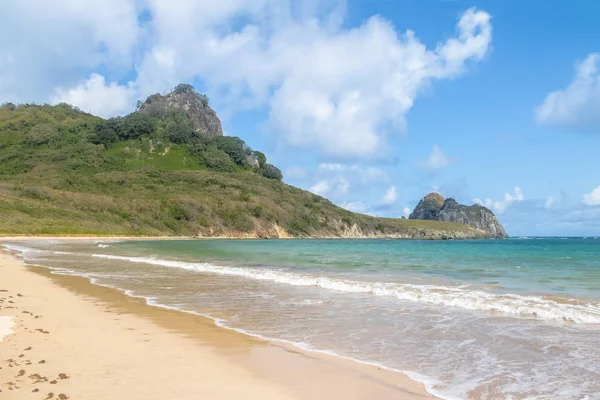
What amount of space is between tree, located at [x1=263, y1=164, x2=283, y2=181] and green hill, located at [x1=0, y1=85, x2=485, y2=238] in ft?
1.38

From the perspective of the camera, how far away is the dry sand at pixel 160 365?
5.82m

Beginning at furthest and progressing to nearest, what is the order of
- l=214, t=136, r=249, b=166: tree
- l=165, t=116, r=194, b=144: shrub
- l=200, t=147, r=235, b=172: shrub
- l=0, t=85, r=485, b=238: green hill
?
1. l=214, t=136, r=249, b=166: tree
2. l=165, t=116, r=194, b=144: shrub
3. l=200, t=147, r=235, b=172: shrub
4. l=0, t=85, r=485, b=238: green hill

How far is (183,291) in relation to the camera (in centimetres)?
1664

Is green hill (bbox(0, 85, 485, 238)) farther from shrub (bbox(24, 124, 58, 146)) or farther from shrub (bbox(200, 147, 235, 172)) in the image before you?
shrub (bbox(200, 147, 235, 172))

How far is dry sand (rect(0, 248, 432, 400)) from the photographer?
5.82 metres

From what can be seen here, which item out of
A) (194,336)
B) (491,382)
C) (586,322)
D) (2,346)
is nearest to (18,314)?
(2,346)

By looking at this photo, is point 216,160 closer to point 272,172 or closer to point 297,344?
point 272,172

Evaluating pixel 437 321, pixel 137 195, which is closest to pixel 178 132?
pixel 137 195

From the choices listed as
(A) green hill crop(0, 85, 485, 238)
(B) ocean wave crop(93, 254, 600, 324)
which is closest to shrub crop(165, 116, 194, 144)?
(A) green hill crop(0, 85, 485, 238)

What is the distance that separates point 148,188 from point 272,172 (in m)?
71.7

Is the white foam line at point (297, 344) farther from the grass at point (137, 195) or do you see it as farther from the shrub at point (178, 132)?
the shrub at point (178, 132)

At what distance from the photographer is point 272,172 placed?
186375 mm

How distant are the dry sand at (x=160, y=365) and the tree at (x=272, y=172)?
17445 cm

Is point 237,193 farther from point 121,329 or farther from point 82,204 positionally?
point 121,329
